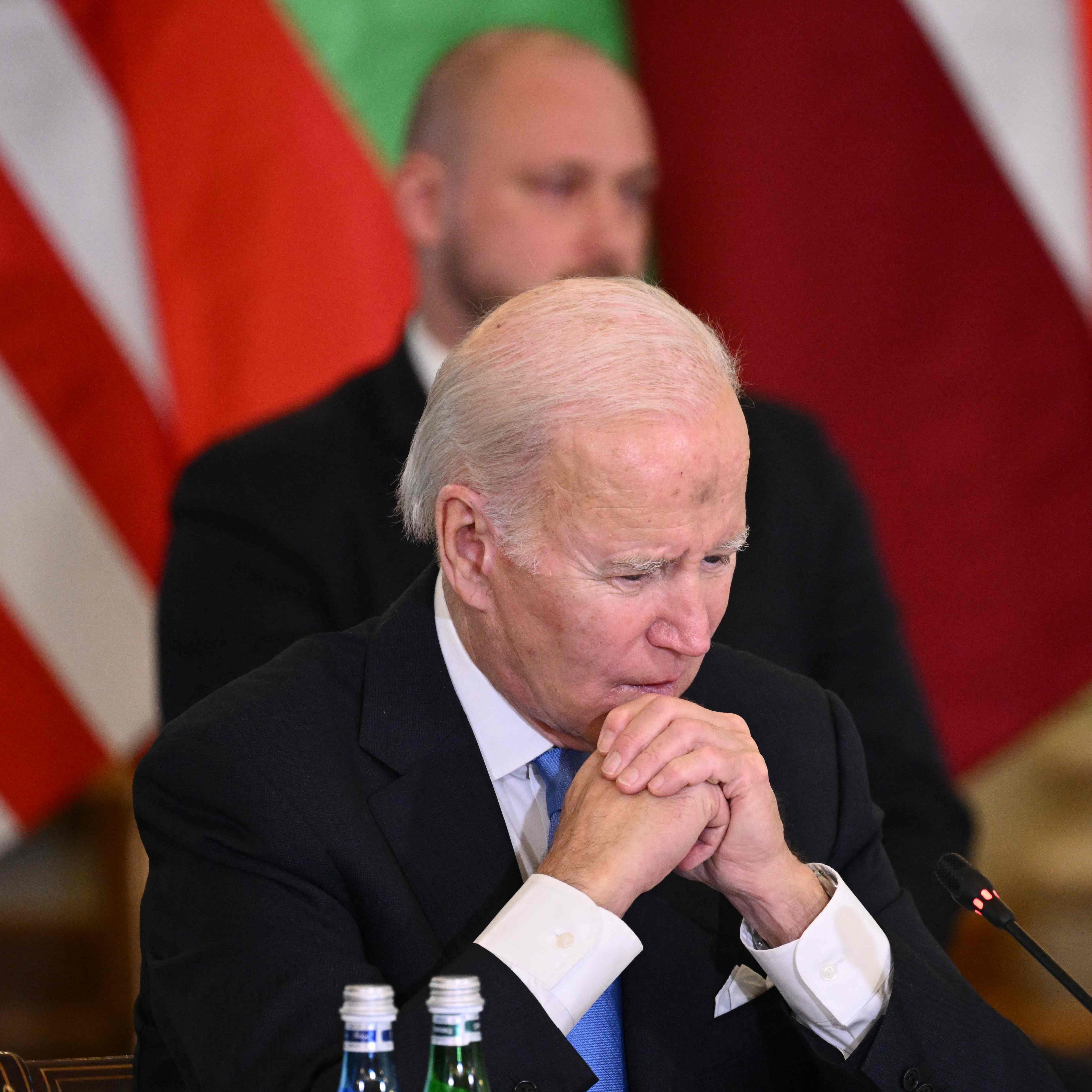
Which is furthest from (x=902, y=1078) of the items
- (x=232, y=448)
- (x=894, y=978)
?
(x=232, y=448)

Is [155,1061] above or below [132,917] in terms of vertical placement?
above

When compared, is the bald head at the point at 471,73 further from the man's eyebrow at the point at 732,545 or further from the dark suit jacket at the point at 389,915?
the man's eyebrow at the point at 732,545

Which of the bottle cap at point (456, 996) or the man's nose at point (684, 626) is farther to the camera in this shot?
the man's nose at point (684, 626)

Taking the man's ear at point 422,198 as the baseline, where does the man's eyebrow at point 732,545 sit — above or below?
below

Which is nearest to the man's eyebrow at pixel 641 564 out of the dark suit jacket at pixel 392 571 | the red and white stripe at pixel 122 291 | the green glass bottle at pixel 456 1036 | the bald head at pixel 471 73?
the green glass bottle at pixel 456 1036

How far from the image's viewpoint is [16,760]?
128 inches

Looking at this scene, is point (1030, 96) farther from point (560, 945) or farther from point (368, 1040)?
point (368, 1040)

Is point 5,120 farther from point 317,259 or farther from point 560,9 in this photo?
point 560,9

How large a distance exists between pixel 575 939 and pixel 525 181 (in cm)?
176

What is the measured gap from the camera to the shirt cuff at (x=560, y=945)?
136 cm

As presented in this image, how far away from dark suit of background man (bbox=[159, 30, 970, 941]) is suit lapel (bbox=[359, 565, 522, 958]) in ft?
1.85

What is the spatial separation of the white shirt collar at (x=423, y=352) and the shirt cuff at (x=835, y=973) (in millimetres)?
1281

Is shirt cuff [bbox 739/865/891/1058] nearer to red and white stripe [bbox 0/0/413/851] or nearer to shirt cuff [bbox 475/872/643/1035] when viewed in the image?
shirt cuff [bbox 475/872/643/1035]

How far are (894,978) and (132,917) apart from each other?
8.29 ft
